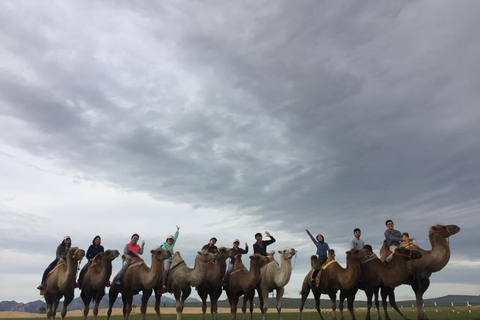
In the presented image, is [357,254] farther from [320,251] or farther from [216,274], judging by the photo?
[216,274]

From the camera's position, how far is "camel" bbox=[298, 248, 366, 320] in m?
16.1

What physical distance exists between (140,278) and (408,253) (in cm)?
1232

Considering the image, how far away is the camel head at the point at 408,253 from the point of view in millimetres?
15547

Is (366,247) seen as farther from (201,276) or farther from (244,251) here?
(201,276)

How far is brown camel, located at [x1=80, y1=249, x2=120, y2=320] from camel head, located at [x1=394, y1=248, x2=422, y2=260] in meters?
13.0

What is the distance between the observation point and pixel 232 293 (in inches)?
752

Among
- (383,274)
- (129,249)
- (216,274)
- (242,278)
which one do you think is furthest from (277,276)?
(129,249)

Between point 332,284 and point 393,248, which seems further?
point 332,284

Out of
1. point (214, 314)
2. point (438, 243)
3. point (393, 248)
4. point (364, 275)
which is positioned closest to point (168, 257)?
point (214, 314)

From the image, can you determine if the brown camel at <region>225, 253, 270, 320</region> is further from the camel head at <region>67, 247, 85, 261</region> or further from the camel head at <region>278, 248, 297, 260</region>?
the camel head at <region>67, 247, 85, 261</region>

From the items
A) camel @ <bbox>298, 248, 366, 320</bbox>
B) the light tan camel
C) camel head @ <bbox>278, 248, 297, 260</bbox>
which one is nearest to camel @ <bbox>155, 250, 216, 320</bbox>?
the light tan camel

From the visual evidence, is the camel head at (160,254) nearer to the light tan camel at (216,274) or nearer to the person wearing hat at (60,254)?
the light tan camel at (216,274)

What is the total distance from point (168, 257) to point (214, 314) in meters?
3.69

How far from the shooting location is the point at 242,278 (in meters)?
18.6
